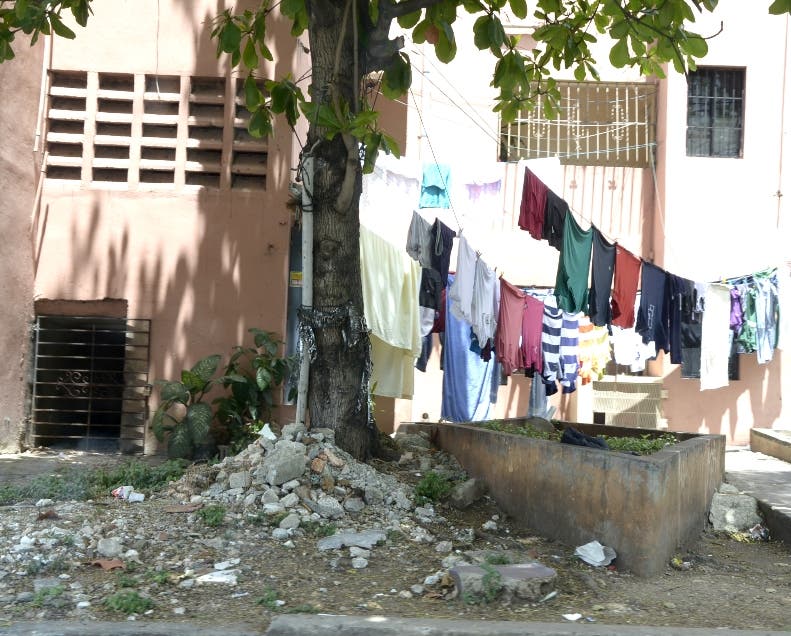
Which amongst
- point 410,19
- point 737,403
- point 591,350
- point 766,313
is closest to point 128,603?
A: point 410,19

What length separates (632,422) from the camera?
13227 mm

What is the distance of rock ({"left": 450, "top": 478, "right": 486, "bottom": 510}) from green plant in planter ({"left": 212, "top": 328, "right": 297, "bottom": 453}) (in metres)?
2.65

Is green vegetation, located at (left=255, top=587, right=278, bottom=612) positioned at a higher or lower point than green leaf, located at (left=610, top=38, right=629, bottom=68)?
lower

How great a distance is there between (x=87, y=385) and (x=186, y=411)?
1.43 meters

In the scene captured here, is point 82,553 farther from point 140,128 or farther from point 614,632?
point 140,128

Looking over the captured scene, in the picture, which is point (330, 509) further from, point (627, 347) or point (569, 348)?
point (627, 347)

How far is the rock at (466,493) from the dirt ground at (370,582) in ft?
0.52

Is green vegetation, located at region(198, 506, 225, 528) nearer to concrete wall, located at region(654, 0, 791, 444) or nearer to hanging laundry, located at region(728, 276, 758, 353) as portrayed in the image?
hanging laundry, located at region(728, 276, 758, 353)

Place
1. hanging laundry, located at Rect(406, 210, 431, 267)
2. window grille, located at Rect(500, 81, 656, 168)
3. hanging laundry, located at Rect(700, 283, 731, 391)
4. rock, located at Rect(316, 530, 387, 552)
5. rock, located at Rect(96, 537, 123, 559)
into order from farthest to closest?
window grille, located at Rect(500, 81, 656, 168), hanging laundry, located at Rect(700, 283, 731, 391), hanging laundry, located at Rect(406, 210, 431, 267), rock, located at Rect(316, 530, 387, 552), rock, located at Rect(96, 537, 123, 559)

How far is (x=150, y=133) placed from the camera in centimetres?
974

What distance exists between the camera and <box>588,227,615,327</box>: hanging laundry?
31.7 feet

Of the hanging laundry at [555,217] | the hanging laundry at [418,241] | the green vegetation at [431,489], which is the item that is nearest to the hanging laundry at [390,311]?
the hanging laundry at [418,241]

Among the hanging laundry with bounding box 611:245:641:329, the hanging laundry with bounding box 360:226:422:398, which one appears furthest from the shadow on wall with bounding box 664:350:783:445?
the hanging laundry with bounding box 360:226:422:398

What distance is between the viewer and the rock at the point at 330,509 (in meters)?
6.18
